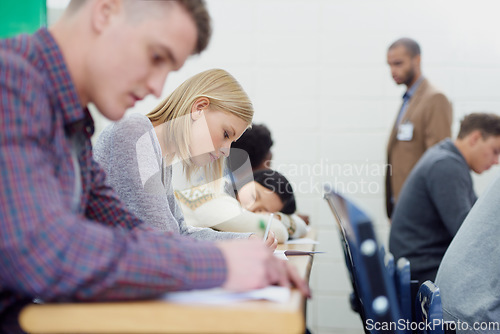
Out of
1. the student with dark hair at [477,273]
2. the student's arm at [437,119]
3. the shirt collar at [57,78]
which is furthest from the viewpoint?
the student's arm at [437,119]

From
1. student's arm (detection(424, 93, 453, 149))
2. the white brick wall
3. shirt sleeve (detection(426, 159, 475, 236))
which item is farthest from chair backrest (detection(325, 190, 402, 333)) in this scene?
the white brick wall

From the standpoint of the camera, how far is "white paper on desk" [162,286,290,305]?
0.61 m

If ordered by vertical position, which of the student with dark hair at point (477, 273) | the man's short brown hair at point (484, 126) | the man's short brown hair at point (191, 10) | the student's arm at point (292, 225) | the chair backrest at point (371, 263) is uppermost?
the man's short brown hair at point (191, 10)

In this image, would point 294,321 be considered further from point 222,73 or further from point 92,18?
point 222,73

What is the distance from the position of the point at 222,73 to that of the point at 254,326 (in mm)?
1082

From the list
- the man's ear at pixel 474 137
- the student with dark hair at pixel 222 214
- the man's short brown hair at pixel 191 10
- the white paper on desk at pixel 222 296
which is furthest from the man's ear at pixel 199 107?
the man's ear at pixel 474 137

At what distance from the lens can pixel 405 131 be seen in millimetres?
3006

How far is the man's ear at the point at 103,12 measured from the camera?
2.37 feet

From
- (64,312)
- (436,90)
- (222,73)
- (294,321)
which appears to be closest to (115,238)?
(64,312)

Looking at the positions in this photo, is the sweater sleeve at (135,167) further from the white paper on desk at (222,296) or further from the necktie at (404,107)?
the necktie at (404,107)

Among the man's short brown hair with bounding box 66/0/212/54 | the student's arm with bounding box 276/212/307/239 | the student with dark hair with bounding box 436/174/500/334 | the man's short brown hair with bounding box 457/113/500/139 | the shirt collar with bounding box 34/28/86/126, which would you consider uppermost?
the man's short brown hair with bounding box 66/0/212/54

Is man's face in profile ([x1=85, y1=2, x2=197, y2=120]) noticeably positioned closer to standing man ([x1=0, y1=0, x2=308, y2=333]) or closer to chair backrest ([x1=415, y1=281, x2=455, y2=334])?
standing man ([x1=0, y1=0, x2=308, y2=333])

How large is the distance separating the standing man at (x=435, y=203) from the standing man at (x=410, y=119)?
684mm

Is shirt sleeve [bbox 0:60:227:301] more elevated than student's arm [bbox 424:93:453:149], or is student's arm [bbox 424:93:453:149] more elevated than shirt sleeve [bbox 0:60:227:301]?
shirt sleeve [bbox 0:60:227:301]
